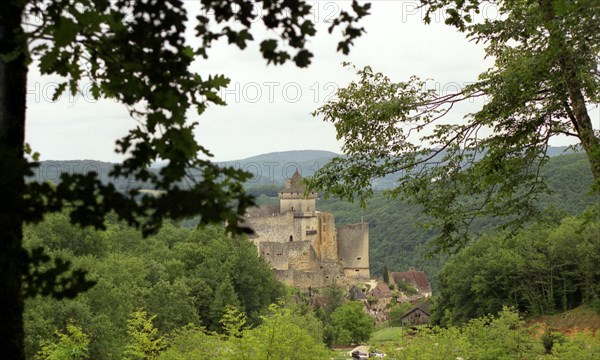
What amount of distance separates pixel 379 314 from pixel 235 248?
75.0 feet

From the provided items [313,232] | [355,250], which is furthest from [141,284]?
[355,250]

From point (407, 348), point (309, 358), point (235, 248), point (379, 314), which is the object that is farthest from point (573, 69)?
point (379, 314)

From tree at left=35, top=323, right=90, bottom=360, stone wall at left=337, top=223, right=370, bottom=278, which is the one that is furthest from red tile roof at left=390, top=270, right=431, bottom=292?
tree at left=35, top=323, right=90, bottom=360

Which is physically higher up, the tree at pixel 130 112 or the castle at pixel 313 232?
the tree at pixel 130 112

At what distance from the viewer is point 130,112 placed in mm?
3375

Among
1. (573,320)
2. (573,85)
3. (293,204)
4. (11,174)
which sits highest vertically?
(573,85)

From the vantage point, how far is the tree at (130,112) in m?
2.81

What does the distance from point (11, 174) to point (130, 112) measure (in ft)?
2.62

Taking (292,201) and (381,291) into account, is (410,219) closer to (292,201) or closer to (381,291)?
(381,291)

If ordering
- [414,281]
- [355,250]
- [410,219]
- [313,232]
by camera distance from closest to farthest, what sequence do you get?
[313,232], [355,250], [414,281], [410,219]

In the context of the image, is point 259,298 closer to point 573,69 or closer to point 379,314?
point 379,314

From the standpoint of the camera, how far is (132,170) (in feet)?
10.3

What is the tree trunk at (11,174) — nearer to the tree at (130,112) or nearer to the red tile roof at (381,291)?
the tree at (130,112)

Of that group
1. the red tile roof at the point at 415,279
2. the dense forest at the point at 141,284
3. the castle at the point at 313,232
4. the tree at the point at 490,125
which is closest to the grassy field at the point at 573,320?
the dense forest at the point at 141,284
